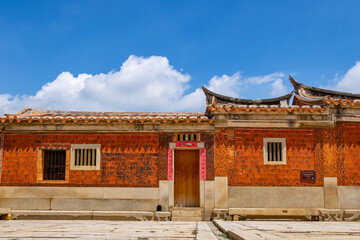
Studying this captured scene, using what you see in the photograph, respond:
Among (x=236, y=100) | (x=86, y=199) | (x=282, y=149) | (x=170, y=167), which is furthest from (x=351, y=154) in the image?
(x=86, y=199)

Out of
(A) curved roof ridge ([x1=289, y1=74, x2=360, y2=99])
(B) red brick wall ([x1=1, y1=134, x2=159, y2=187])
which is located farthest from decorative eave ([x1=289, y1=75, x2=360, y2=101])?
(B) red brick wall ([x1=1, y1=134, x2=159, y2=187])

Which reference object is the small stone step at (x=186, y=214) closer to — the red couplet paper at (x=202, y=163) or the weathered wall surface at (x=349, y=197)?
the red couplet paper at (x=202, y=163)

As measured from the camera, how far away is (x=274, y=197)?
10820 millimetres

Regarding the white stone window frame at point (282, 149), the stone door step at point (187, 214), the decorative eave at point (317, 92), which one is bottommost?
the stone door step at point (187, 214)

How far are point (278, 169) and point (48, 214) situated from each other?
303 inches

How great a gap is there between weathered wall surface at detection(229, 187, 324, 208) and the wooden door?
1.27 meters

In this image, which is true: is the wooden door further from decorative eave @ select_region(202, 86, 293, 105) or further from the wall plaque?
decorative eave @ select_region(202, 86, 293, 105)

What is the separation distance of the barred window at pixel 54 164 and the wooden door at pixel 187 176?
12.7 feet

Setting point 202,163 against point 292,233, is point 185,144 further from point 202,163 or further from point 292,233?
point 292,233

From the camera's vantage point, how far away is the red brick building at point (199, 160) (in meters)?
10.8

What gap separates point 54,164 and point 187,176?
15.1 ft

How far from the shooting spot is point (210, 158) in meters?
11.0

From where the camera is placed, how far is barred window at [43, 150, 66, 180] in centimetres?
1126

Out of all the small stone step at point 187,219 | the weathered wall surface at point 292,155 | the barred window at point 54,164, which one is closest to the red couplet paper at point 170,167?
the small stone step at point 187,219
